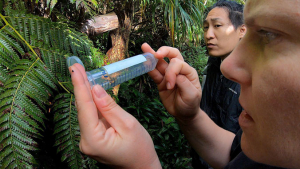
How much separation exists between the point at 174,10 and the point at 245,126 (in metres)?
2.17

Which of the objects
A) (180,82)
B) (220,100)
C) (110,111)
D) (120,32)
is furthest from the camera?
(120,32)

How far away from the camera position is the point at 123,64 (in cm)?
87

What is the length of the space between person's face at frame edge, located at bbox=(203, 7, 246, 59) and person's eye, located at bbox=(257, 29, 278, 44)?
1693 mm

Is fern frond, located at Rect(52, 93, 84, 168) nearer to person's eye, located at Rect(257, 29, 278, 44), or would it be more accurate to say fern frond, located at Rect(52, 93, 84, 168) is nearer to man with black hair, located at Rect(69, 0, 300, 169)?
man with black hair, located at Rect(69, 0, 300, 169)

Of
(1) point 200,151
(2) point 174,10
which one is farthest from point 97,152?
(2) point 174,10

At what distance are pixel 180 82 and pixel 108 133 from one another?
0.54 m

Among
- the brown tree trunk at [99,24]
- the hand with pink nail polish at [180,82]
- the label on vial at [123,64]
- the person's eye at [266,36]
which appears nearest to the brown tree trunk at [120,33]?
the brown tree trunk at [99,24]

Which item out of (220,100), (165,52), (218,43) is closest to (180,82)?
(165,52)

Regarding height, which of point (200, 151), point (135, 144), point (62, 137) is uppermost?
point (135, 144)

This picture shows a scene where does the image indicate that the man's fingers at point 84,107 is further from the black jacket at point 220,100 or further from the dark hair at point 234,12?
the dark hair at point 234,12

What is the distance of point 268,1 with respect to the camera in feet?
1.30

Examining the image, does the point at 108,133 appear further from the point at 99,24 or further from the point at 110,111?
the point at 99,24

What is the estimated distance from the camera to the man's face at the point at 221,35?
6.72ft

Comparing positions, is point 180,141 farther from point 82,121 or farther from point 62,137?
point 82,121
